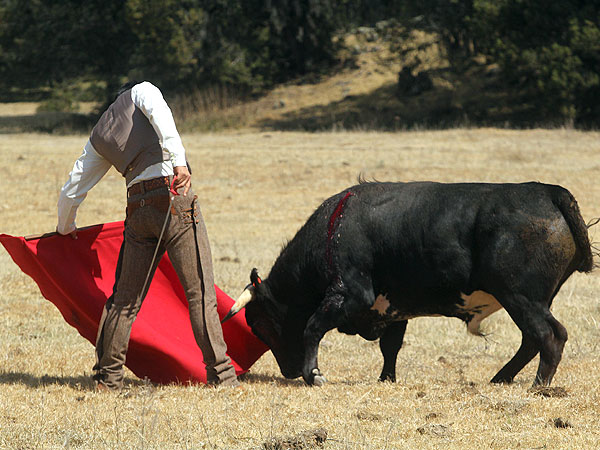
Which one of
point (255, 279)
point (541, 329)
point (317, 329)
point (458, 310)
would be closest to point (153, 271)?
point (255, 279)

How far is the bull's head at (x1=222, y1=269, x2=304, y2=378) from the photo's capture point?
7.52m

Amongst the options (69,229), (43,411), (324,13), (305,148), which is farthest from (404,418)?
(324,13)

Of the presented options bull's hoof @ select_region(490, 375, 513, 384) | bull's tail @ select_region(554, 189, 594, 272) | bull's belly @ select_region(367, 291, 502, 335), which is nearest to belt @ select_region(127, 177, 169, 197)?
bull's belly @ select_region(367, 291, 502, 335)

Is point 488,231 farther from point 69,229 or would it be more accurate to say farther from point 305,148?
point 305,148

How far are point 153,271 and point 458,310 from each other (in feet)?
7.60

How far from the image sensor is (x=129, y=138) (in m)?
6.19

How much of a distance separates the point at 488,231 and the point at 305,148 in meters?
16.9

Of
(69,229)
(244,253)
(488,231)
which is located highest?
(69,229)

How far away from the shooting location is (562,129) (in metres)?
26.4

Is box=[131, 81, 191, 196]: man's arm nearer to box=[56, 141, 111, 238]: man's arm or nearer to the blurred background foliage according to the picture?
box=[56, 141, 111, 238]: man's arm

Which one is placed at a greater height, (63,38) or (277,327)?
(63,38)

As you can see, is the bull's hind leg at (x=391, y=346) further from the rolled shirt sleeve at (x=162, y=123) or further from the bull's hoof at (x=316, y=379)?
the rolled shirt sleeve at (x=162, y=123)

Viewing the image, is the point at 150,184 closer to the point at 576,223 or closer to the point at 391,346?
the point at 391,346

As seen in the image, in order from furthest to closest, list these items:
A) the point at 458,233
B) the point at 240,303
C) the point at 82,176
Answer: the point at 240,303 < the point at 458,233 < the point at 82,176
